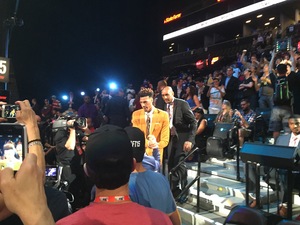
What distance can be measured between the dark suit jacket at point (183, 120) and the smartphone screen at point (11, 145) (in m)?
3.95

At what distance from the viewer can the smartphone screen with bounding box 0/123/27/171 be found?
5.40 ft

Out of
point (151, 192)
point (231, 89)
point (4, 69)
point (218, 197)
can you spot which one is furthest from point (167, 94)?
point (231, 89)

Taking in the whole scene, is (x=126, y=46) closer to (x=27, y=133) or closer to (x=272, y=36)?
(x=272, y=36)

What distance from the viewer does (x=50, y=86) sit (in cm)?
1376

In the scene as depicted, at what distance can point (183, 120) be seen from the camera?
5520 mm

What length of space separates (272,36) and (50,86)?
37.0ft

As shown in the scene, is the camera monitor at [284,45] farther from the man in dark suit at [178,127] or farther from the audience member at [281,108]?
the man in dark suit at [178,127]

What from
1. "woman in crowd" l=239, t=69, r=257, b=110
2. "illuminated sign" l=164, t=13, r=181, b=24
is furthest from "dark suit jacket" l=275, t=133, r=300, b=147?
"illuminated sign" l=164, t=13, r=181, b=24

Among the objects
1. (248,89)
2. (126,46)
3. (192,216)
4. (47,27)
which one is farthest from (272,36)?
(192,216)

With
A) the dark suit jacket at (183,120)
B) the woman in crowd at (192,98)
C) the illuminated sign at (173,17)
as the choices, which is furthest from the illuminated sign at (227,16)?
the dark suit jacket at (183,120)

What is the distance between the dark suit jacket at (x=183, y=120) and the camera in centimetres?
545

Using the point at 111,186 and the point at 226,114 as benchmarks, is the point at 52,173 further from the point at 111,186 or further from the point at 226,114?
the point at 226,114

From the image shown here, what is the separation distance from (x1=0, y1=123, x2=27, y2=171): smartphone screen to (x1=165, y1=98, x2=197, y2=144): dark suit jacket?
13.0ft

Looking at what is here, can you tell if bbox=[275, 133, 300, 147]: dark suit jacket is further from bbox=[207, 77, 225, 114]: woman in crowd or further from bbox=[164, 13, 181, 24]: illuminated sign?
bbox=[164, 13, 181, 24]: illuminated sign
